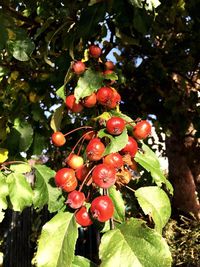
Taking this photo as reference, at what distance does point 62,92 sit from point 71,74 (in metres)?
0.07

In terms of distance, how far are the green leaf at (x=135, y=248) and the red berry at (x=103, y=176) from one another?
0.14m

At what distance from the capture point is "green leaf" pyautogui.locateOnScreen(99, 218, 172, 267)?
976 millimetres

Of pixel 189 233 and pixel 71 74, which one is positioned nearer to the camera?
pixel 71 74

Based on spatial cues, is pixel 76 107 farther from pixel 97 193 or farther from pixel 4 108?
pixel 4 108

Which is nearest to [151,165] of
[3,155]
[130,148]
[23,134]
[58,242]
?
[130,148]

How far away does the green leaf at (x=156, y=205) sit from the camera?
118cm

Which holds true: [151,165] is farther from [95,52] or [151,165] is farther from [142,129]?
[95,52]

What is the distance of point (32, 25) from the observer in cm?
228

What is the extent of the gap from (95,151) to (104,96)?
0.73 feet

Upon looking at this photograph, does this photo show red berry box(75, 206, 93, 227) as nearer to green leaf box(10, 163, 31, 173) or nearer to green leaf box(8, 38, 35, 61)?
green leaf box(10, 163, 31, 173)

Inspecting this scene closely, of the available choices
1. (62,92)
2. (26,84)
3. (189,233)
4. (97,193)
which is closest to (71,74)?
(62,92)

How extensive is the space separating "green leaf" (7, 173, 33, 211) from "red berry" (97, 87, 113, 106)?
14.6 inches

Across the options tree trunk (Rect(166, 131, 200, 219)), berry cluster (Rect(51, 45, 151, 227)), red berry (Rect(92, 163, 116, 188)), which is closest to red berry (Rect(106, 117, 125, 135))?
berry cluster (Rect(51, 45, 151, 227))

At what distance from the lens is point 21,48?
1557 mm
